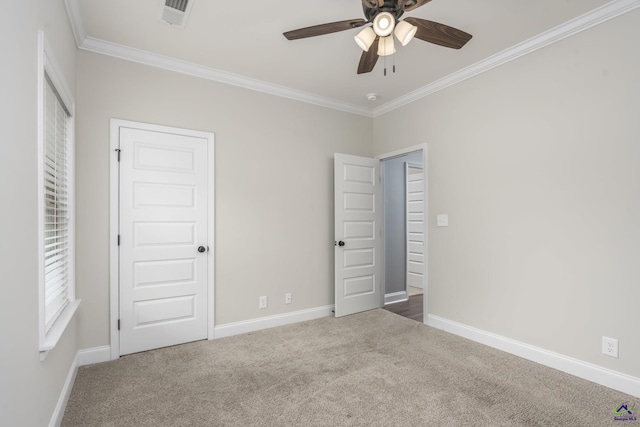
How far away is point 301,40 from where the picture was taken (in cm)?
274

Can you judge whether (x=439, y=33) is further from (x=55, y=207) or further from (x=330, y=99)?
(x=55, y=207)

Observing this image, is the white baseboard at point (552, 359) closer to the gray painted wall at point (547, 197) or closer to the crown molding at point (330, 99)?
the gray painted wall at point (547, 197)

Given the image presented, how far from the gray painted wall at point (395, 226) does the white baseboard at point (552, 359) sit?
1445 mm

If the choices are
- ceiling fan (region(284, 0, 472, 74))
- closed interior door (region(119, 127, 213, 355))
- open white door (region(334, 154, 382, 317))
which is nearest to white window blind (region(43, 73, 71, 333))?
closed interior door (region(119, 127, 213, 355))

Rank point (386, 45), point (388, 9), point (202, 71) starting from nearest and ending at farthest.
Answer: point (388, 9) → point (386, 45) → point (202, 71)

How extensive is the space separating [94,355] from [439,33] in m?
3.68

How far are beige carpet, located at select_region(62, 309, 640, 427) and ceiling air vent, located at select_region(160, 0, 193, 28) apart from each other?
2793 millimetres

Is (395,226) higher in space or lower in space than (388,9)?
lower

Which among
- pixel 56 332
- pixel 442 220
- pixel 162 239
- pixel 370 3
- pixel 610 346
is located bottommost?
pixel 610 346

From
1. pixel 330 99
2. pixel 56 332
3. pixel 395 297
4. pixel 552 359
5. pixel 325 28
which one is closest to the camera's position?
pixel 56 332

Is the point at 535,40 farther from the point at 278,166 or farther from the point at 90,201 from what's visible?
the point at 90,201

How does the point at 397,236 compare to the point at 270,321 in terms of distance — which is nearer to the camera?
the point at 270,321

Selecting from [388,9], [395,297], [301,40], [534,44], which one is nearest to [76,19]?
[301,40]

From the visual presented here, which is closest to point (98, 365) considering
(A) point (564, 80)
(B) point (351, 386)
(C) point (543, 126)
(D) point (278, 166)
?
(B) point (351, 386)
